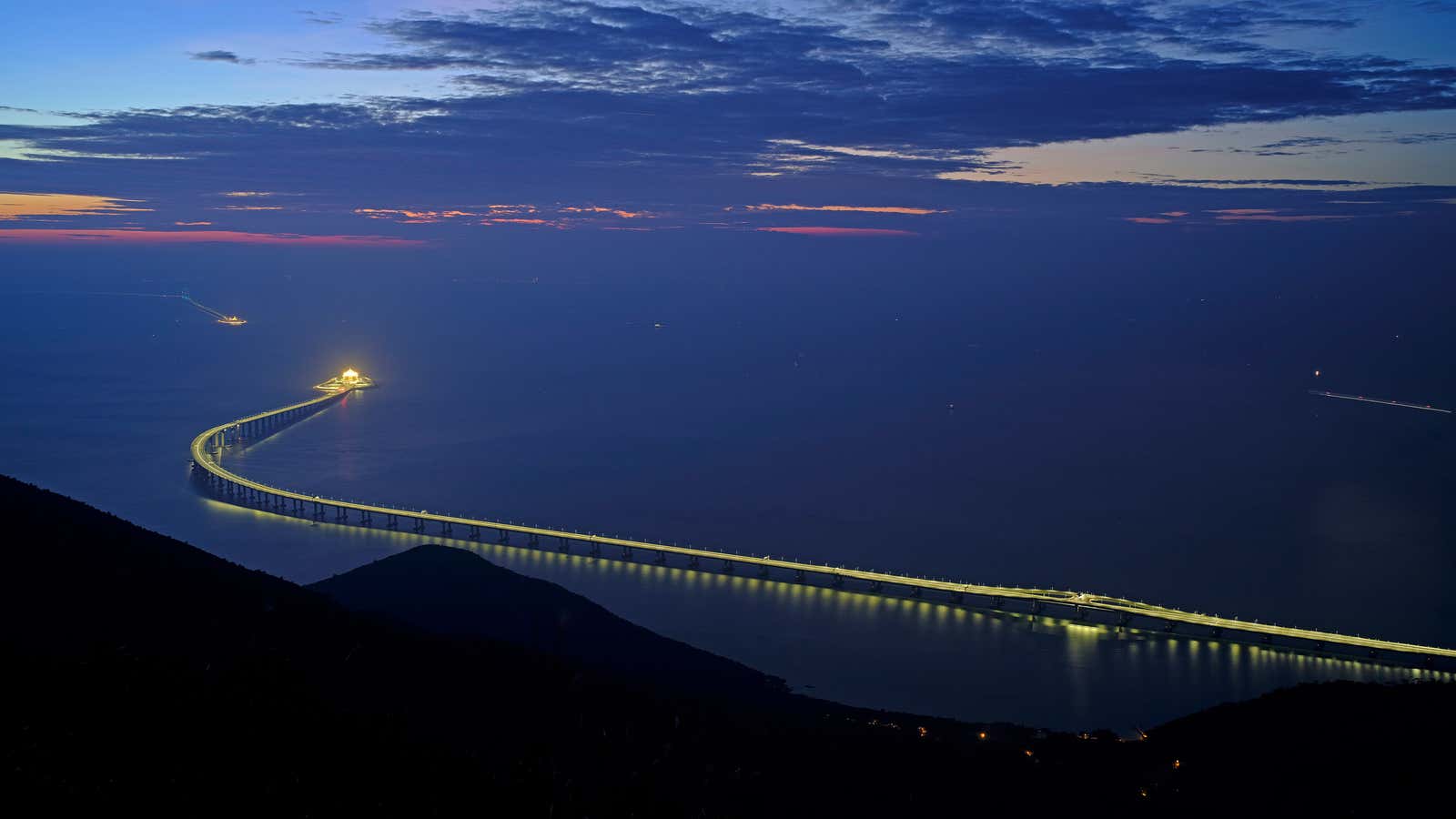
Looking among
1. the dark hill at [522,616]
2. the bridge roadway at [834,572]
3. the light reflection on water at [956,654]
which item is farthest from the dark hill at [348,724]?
the bridge roadway at [834,572]

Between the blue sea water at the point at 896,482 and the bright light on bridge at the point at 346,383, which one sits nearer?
the blue sea water at the point at 896,482

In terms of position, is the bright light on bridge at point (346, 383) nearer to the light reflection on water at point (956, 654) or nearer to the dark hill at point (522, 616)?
the light reflection on water at point (956, 654)

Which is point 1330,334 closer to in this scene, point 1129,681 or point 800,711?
point 1129,681

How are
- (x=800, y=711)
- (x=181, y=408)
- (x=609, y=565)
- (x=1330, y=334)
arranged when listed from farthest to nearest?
(x=1330, y=334)
(x=181, y=408)
(x=609, y=565)
(x=800, y=711)

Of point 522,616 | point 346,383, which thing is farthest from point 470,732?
point 346,383

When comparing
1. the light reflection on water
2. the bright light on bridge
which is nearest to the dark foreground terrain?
the light reflection on water

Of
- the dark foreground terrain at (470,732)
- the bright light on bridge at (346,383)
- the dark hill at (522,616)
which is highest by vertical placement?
the dark foreground terrain at (470,732)

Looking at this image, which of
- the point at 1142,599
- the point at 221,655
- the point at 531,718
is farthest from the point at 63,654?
the point at 1142,599
